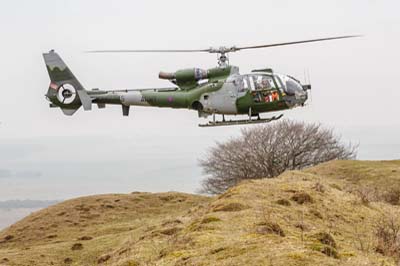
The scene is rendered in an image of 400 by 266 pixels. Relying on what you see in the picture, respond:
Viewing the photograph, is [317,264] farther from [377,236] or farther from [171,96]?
[171,96]

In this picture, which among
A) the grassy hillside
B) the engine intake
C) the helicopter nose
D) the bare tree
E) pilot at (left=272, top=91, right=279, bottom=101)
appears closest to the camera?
the grassy hillside

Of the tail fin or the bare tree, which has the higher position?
the tail fin

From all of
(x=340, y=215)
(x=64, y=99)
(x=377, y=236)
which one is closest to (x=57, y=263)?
(x=64, y=99)

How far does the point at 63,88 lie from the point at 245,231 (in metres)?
15.5

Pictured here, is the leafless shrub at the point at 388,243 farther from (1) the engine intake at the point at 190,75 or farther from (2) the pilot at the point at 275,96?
(1) the engine intake at the point at 190,75

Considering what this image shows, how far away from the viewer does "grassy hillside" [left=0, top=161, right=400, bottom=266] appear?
13.4m

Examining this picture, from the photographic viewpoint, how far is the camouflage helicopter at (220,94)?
84.2ft

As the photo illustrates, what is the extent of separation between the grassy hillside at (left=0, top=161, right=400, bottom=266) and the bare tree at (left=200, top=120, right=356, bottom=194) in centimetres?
2130

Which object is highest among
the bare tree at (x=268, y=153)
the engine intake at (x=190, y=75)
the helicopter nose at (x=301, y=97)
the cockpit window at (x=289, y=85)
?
the engine intake at (x=190, y=75)

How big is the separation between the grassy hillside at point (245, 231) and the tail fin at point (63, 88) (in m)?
6.18

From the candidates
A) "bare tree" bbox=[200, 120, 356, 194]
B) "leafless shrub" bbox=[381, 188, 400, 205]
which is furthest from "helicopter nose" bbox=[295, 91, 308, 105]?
"bare tree" bbox=[200, 120, 356, 194]

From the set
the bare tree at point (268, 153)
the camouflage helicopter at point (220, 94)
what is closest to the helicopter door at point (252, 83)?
the camouflage helicopter at point (220, 94)

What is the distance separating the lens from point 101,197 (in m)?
47.7

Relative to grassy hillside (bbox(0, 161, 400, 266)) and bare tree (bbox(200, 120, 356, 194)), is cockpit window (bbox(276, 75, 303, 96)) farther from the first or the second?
bare tree (bbox(200, 120, 356, 194))
